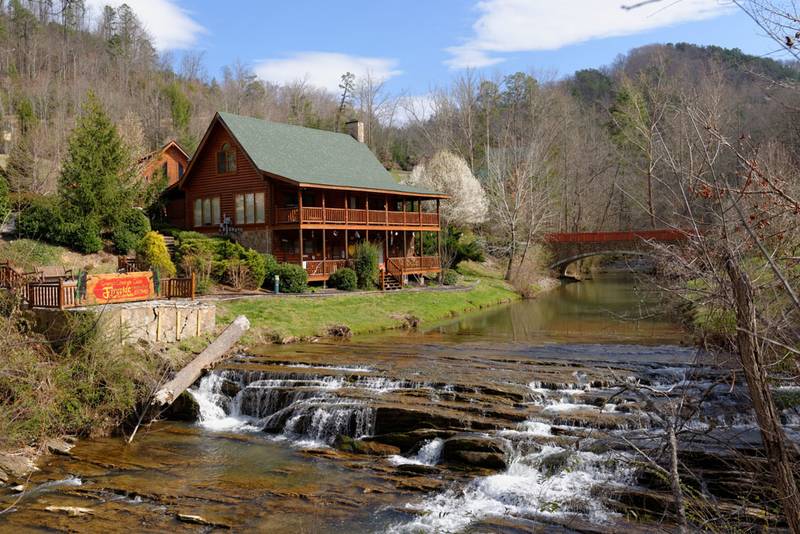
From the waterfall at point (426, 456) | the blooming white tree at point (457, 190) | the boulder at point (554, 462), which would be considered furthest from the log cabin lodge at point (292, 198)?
the boulder at point (554, 462)

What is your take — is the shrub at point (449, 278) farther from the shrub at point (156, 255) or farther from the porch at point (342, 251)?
the shrub at point (156, 255)

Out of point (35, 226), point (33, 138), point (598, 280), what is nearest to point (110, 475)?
point (35, 226)

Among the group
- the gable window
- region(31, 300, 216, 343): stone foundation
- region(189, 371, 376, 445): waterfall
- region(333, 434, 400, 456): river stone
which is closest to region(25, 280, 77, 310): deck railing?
region(31, 300, 216, 343): stone foundation

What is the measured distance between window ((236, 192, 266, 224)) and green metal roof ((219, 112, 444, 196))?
→ 1.94 m

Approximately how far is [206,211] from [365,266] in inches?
428

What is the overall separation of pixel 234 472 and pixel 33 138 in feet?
120

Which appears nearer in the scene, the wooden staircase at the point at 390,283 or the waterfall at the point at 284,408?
the waterfall at the point at 284,408

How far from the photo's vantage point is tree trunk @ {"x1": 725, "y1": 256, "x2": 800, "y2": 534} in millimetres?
3645

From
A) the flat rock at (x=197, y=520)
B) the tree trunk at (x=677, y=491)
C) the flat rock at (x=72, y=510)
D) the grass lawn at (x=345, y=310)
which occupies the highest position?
the tree trunk at (x=677, y=491)

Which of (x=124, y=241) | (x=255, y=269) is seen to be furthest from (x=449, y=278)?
(x=124, y=241)

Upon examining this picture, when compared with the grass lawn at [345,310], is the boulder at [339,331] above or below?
below

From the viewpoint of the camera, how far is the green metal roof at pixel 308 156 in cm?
3384

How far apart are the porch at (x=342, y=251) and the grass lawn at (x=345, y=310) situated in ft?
8.19

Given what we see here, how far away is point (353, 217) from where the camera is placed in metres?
34.7
